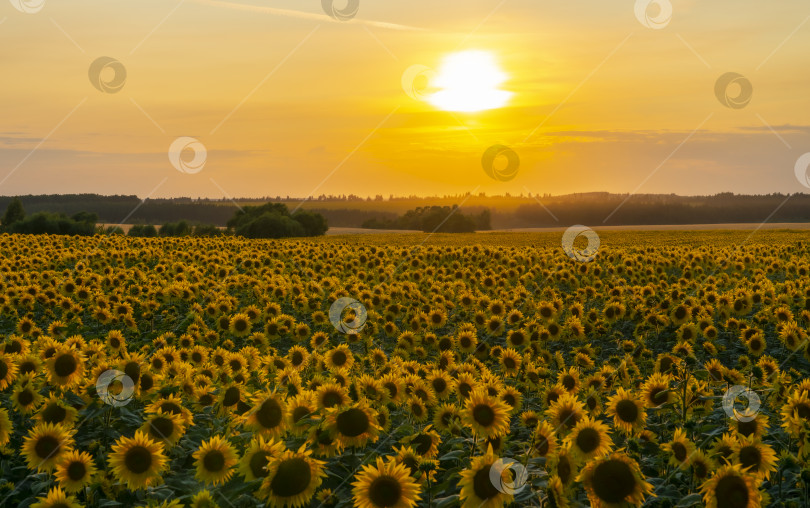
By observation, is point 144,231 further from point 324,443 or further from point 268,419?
point 324,443

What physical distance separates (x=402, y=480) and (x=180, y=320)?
1365 cm

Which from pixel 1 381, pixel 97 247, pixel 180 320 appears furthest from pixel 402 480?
pixel 97 247

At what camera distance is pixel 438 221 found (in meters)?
107

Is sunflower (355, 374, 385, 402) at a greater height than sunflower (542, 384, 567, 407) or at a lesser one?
lesser

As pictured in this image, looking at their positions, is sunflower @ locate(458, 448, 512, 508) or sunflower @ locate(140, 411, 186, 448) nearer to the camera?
sunflower @ locate(458, 448, 512, 508)

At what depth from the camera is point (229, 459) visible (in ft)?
18.8

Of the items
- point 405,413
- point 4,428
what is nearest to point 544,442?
point 405,413

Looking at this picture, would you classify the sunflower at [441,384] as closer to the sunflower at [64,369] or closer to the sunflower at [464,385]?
the sunflower at [464,385]

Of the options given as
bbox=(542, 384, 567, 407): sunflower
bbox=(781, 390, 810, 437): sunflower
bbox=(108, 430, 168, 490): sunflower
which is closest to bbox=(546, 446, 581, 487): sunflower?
bbox=(781, 390, 810, 437): sunflower

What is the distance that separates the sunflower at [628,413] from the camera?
696 centimetres

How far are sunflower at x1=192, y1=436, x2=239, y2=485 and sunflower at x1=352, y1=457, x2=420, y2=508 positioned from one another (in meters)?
1.46

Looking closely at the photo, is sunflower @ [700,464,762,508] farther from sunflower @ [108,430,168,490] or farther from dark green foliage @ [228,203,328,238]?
dark green foliage @ [228,203,328,238]

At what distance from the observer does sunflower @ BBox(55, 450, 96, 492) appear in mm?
5688

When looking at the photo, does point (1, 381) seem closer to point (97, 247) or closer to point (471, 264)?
→ point (471, 264)
